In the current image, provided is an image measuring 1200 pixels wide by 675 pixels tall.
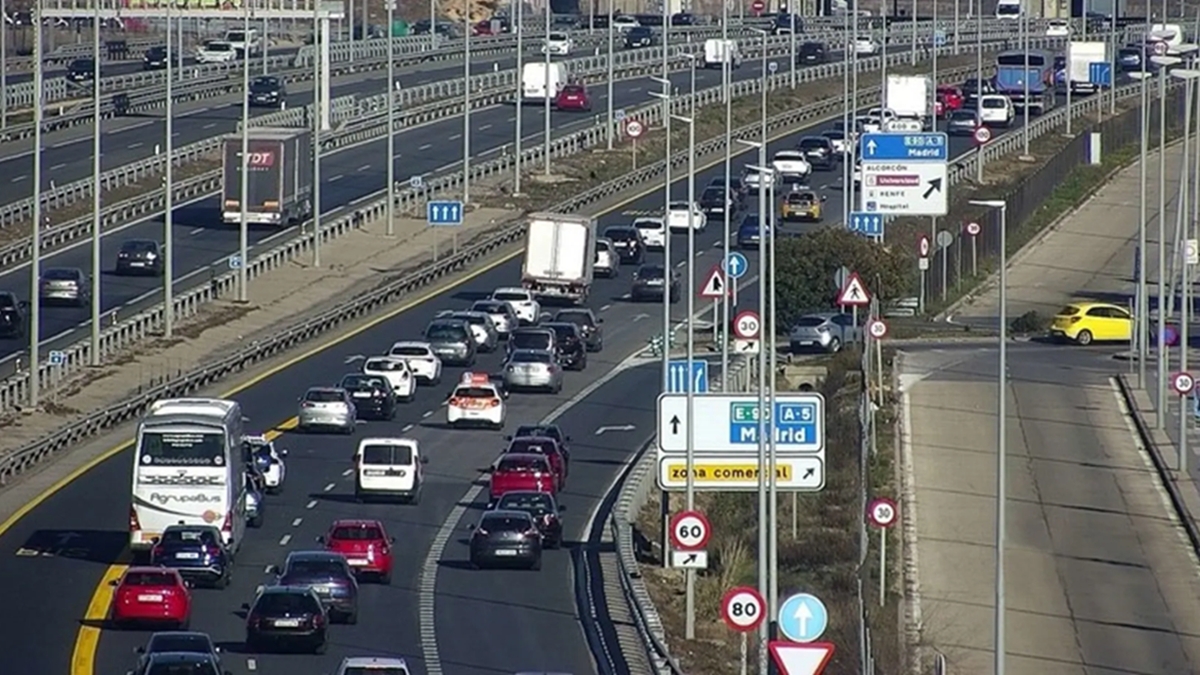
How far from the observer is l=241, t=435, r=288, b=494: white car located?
2470 inches

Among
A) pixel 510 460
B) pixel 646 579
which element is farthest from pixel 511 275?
pixel 646 579

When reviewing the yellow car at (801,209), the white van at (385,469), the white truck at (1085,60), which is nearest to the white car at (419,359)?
the white van at (385,469)

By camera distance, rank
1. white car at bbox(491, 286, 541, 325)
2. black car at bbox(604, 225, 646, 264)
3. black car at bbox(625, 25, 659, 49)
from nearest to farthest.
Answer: white car at bbox(491, 286, 541, 325) < black car at bbox(604, 225, 646, 264) < black car at bbox(625, 25, 659, 49)

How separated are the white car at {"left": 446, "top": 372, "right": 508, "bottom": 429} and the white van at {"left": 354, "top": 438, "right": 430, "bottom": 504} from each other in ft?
32.0

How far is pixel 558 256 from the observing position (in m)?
92.8

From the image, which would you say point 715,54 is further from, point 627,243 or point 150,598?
point 150,598

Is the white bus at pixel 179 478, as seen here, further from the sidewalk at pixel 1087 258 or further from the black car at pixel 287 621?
the sidewalk at pixel 1087 258

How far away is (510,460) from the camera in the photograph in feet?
Result: 211

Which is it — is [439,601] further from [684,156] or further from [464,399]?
[684,156]

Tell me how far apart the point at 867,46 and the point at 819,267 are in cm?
8198

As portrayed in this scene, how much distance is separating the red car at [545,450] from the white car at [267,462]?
507cm

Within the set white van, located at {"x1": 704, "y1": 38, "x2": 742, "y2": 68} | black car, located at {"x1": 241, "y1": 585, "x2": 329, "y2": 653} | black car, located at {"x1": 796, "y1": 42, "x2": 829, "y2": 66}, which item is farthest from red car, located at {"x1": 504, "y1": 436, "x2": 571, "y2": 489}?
black car, located at {"x1": 796, "y1": 42, "x2": 829, "y2": 66}

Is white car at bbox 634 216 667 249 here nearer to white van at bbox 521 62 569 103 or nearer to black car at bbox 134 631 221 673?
white van at bbox 521 62 569 103

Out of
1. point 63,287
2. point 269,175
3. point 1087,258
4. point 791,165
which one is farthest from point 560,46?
point 63,287
